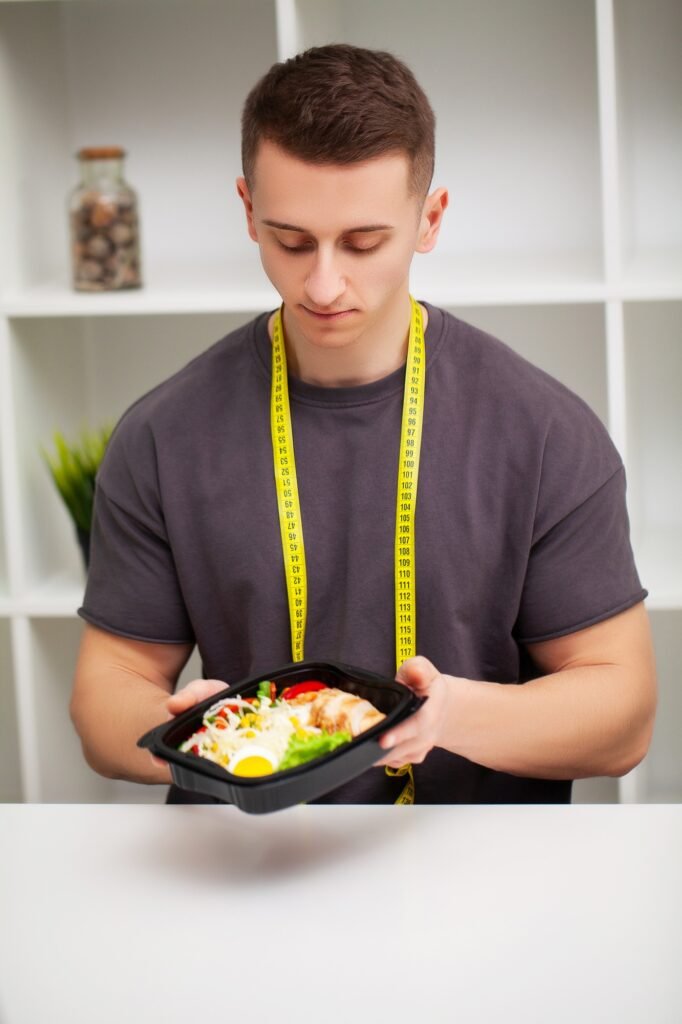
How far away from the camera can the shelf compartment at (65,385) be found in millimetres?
2324

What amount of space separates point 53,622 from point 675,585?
1.19m

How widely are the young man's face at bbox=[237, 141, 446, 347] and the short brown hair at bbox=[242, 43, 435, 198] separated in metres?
0.02

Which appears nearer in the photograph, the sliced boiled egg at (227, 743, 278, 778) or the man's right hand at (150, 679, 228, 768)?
the sliced boiled egg at (227, 743, 278, 778)

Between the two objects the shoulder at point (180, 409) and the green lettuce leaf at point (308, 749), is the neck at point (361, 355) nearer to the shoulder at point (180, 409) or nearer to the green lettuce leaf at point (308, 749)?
the shoulder at point (180, 409)

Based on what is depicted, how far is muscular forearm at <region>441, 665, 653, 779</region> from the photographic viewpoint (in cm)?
136

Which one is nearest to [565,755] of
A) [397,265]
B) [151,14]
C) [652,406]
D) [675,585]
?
[397,265]

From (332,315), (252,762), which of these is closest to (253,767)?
(252,762)

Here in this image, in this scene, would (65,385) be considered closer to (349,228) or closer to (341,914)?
(349,228)

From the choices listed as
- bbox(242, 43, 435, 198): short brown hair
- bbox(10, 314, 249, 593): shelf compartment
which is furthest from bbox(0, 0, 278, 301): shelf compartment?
bbox(242, 43, 435, 198): short brown hair

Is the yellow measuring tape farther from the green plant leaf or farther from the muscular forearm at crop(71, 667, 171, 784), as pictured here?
the green plant leaf

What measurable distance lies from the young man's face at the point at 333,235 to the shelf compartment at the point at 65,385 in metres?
0.99

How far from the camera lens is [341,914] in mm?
1028

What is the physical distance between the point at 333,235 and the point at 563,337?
3.99ft

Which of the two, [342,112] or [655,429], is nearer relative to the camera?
[342,112]
